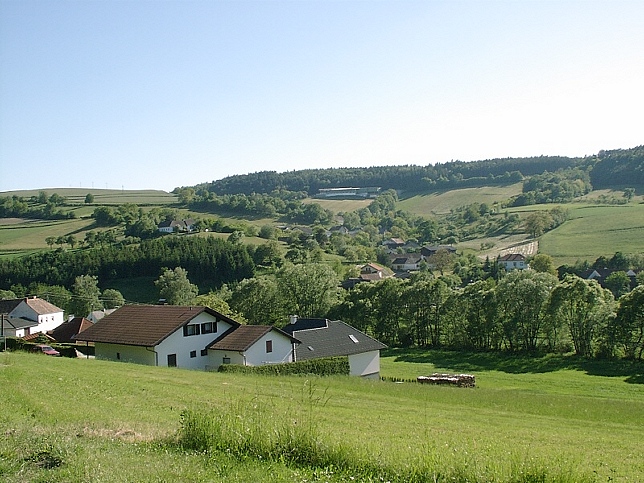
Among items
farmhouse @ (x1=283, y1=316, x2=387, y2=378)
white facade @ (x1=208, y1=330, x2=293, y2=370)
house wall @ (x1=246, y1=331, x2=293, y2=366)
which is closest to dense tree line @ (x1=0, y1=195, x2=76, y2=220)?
farmhouse @ (x1=283, y1=316, x2=387, y2=378)

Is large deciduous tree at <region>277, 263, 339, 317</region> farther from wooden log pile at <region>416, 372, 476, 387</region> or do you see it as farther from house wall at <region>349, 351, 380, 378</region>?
wooden log pile at <region>416, 372, 476, 387</region>

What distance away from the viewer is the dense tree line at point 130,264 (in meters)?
109

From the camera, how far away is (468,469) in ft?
28.8

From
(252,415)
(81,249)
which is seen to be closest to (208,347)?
(252,415)

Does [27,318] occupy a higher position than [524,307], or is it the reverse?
[524,307]

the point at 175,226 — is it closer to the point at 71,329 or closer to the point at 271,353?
the point at 71,329

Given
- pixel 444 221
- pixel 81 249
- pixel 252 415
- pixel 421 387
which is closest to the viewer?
pixel 252 415

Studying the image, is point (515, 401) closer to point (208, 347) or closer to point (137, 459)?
point (208, 347)

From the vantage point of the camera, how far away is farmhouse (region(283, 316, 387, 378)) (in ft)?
153

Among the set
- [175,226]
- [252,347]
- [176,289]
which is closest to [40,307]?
[176,289]

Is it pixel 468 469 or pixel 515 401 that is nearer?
pixel 468 469

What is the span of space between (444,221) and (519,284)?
142 m

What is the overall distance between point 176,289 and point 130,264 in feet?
73.1

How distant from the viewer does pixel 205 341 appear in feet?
146
